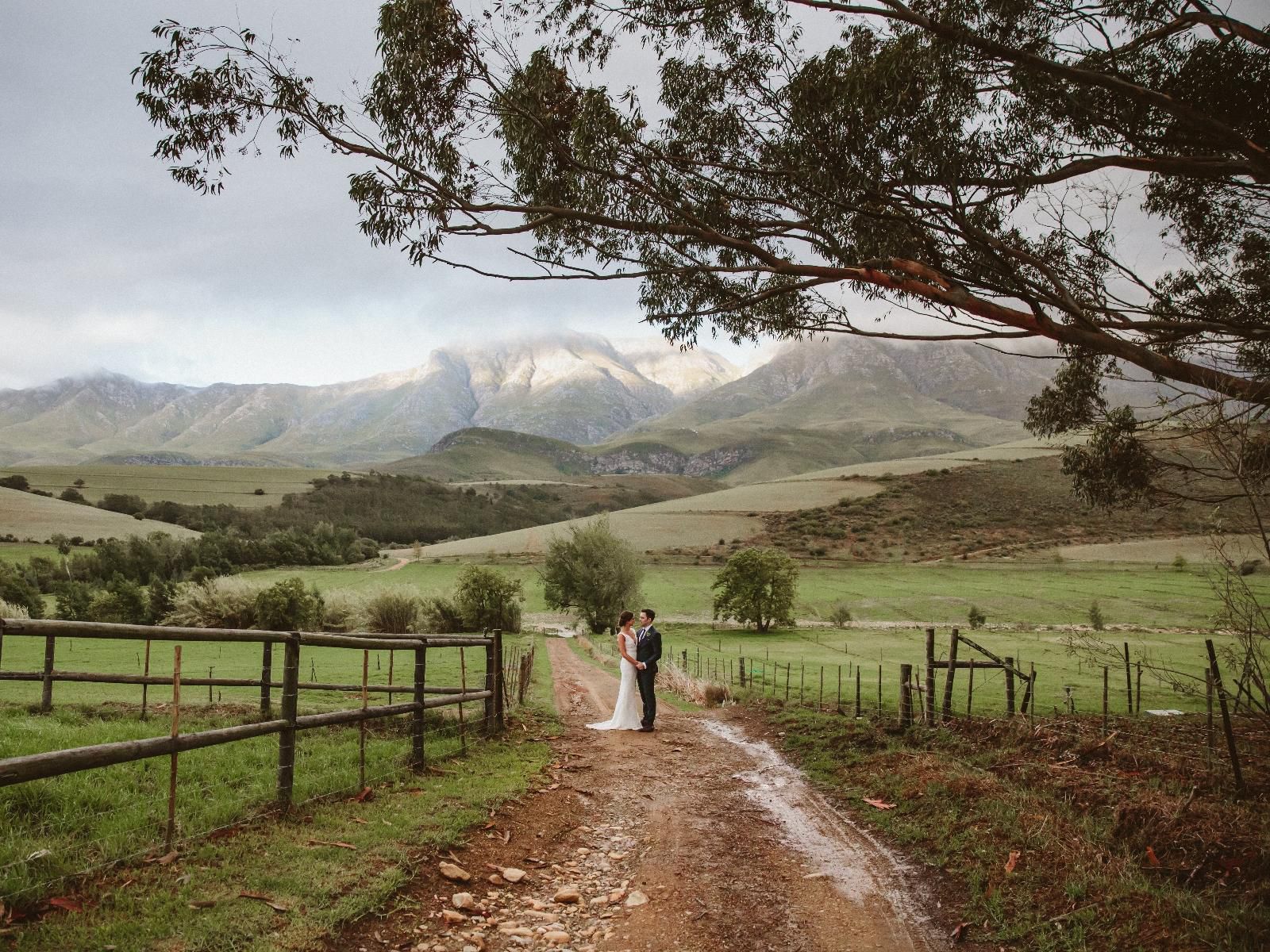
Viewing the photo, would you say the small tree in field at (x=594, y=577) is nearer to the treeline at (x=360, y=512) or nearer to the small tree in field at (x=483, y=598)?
the small tree in field at (x=483, y=598)

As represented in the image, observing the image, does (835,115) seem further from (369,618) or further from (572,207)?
(369,618)

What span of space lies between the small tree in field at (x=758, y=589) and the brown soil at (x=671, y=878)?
42968 millimetres

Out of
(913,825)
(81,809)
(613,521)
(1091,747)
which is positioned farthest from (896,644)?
(613,521)

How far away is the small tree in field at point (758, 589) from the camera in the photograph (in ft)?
175

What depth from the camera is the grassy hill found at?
A: 100 m

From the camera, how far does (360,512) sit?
549 ft

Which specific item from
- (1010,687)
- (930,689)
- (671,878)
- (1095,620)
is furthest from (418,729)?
(1095,620)

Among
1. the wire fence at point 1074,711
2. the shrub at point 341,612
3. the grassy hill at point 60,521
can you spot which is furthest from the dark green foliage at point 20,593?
the wire fence at point 1074,711

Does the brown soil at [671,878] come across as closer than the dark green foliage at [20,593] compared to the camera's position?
Yes

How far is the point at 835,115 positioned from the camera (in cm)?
1068

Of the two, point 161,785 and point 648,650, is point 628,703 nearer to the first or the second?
point 648,650

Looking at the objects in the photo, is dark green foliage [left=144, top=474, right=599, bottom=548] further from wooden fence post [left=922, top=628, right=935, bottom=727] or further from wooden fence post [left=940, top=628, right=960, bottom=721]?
wooden fence post [left=922, top=628, right=935, bottom=727]

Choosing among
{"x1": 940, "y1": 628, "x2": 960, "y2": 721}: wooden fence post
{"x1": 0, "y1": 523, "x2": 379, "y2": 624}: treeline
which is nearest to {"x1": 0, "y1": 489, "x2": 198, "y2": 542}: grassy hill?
{"x1": 0, "y1": 523, "x2": 379, "y2": 624}: treeline

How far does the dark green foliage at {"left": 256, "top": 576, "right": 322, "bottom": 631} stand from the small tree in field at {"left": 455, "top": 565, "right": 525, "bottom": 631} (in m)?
8.67
